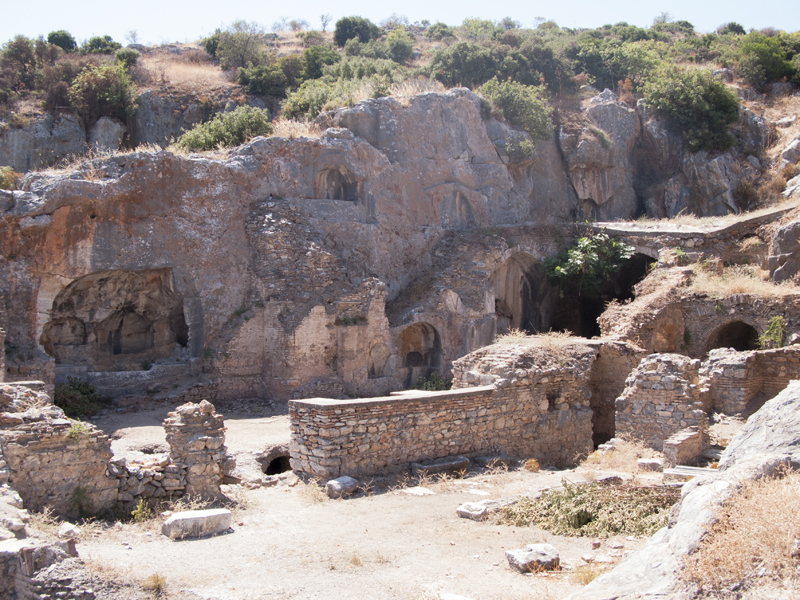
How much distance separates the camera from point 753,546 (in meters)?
3.30

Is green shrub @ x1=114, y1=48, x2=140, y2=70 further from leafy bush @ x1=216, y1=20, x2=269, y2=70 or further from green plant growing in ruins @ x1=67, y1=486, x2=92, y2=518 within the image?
green plant growing in ruins @ x1=67, y1=486, x2=92, y2=518

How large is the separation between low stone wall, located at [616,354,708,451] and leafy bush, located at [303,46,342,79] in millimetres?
26238

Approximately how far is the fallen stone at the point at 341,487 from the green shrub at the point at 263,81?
26268 mm

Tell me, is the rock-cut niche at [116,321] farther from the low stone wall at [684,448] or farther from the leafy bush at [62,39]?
the leafy bush at [62,39]

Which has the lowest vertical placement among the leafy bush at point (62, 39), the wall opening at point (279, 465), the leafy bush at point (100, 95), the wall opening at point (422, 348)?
the wall opening at point (279, 465)

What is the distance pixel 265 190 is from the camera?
59.3 ft

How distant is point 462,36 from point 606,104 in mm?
20712

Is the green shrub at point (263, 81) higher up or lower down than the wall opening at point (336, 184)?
higher up

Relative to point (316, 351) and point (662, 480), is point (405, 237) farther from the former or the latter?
point (662, 480)

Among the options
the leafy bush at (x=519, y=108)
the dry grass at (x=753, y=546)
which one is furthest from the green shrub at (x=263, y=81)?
the dry grass at (x=753, y=546)

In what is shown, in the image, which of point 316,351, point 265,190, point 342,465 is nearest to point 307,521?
point 342,465

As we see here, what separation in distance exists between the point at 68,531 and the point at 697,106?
27.8 m

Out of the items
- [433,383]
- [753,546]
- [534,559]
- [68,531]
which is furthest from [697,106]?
[68,531]

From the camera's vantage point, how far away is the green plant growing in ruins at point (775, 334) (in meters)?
15.7
